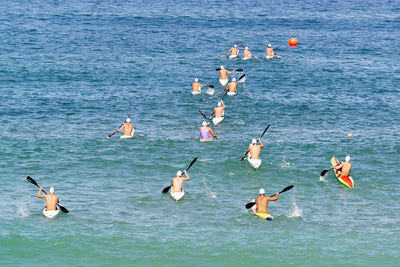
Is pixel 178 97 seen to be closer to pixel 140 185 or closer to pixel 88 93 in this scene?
pixel 88 93

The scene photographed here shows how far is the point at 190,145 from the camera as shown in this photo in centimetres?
4503

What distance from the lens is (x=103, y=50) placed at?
7456cm

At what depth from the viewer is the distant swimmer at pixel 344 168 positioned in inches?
1524

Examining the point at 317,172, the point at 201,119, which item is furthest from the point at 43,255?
the point at 201,119

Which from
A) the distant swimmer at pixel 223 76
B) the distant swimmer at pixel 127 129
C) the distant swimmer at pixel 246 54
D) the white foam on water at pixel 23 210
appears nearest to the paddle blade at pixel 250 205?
the white foam on water at pixel 23 210

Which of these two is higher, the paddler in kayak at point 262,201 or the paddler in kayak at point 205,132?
the paddler in kayak at point 205,132

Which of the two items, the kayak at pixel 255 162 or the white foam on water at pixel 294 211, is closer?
the white foam on water at pixel 294 211

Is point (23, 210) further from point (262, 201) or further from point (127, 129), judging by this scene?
point (127, 129)

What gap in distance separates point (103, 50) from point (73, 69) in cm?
953

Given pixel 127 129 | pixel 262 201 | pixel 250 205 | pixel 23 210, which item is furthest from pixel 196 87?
pixel 23 210

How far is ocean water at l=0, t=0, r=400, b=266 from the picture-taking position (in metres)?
31.8

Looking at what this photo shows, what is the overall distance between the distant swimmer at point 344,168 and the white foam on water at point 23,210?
1812 cm

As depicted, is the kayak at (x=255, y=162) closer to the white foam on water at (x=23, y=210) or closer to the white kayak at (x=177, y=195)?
the white kayak at (x=177, y=195)

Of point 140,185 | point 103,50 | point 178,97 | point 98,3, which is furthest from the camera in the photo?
point 98,3
